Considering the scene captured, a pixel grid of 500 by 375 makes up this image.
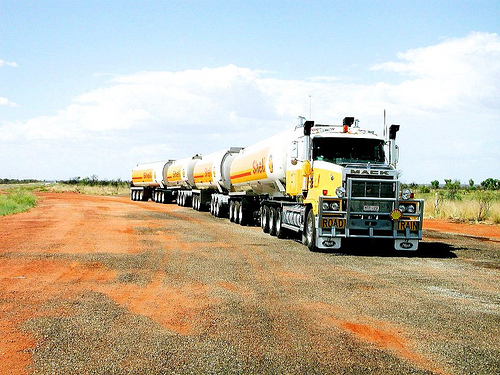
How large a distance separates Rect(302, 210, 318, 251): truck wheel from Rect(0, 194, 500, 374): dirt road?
64 cm

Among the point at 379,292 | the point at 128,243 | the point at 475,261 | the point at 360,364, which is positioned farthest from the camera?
the point at 128,243

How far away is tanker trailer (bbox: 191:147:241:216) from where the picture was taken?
107 ft

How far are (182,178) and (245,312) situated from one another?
126 feet

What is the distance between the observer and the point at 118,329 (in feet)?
23.6

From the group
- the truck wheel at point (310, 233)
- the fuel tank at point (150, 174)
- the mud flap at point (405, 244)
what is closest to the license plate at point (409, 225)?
the mud flap at point (405, 244)

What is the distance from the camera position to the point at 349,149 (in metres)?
16.9

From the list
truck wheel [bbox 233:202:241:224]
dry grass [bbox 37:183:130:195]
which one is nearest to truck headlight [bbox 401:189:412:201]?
truck wheel [bbox 233:202:241:224]

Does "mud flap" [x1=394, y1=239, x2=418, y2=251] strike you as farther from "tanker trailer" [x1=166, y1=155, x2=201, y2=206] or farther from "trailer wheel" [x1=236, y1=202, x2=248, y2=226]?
"tanker trailer" [x1=166, y1=155, x2=201, y2=206]

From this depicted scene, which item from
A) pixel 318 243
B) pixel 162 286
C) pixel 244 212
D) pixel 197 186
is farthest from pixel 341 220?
pixel 197 186

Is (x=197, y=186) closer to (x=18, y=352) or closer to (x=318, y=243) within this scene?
(x=318, y=243)

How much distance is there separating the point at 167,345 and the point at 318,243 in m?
9.38

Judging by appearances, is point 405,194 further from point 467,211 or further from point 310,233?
point 467,211

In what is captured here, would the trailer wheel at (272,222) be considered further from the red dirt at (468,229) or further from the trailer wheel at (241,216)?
the red dirt at (468,229)

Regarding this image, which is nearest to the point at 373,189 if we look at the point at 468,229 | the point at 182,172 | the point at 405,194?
the point at 405,194
